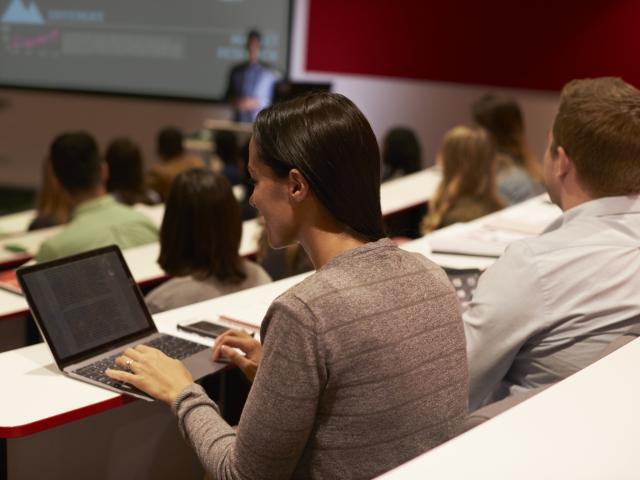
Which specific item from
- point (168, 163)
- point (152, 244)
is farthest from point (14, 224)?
point (152, 244)

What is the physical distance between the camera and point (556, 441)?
50.6 inches

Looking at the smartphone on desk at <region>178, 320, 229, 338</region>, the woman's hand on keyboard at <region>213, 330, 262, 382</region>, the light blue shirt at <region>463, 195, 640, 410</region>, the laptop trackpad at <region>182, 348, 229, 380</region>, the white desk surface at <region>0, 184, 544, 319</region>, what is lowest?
the white desk surface at <region>0, 184, 544, 319</region>

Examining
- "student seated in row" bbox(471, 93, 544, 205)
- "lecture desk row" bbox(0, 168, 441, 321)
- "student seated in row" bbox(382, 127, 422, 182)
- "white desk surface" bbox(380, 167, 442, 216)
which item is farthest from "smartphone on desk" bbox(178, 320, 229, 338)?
"student seated in row" bbox(382, 127, 422, 182)

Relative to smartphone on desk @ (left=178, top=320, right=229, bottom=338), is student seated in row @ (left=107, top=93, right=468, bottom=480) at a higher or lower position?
higher

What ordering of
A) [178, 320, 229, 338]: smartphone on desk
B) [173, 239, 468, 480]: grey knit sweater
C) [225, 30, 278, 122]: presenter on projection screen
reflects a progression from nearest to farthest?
[173, 239, 468, 480]: grey knit sweater < [178, 320, 229, 338]: smartphone on desk < [225, 30, 278, 122]: presenter on projection screen

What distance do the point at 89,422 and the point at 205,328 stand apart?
0.35m

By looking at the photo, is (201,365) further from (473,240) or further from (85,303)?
(473,240)

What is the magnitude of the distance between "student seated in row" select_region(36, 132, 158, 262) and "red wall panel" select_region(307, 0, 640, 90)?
508cm

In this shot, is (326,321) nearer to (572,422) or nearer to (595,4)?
(572,422)

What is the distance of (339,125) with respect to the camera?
1.50 m

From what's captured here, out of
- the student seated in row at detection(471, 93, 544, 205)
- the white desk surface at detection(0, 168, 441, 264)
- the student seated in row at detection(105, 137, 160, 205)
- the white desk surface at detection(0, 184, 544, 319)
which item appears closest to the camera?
the white desk surface at detection(0, 184, 544, 319)

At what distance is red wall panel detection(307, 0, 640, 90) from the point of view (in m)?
7.64

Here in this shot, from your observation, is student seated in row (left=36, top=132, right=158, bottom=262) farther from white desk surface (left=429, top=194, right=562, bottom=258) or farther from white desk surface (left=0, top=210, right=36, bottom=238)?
white desk surface (left=429, top=194, right=562, bottom=258)

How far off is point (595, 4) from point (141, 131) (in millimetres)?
4585
